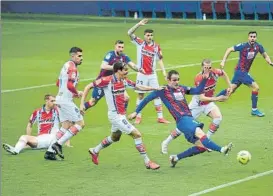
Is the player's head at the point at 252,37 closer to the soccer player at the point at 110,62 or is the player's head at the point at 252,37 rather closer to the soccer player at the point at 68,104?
the soccer player at the point at 110,62

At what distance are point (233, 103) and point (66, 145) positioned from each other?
7.66 meters

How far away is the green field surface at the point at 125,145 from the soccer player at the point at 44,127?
0.23 meters

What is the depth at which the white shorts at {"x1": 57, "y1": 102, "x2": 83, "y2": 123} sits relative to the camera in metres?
19.3

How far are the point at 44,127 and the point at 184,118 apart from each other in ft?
12.4

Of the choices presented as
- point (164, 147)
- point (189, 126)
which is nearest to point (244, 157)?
point (189, 126)

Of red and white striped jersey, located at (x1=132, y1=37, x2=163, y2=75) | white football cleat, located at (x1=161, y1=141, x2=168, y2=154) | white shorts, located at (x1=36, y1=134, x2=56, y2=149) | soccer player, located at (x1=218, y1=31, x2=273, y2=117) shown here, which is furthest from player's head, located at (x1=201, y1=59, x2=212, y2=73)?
soccer player, located at (x1=218, y1=31, x2=273, y2=117)

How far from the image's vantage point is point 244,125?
22844mm

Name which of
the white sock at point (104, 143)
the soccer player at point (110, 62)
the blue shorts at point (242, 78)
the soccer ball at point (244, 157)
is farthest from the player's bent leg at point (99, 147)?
the blue shorts at point (242, 78)

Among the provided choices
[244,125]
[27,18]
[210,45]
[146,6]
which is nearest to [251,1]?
[146,6]

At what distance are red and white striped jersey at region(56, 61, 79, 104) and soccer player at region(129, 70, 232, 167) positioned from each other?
1.70 metres

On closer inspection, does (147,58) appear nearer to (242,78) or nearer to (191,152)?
(242,78)

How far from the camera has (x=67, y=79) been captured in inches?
754

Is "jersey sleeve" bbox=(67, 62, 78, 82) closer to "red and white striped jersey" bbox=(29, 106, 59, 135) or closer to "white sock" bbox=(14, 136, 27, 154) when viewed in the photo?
"red and white striped jersey" bbox=(29, 106, 59, 135)

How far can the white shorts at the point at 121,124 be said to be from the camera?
17.8 metres
